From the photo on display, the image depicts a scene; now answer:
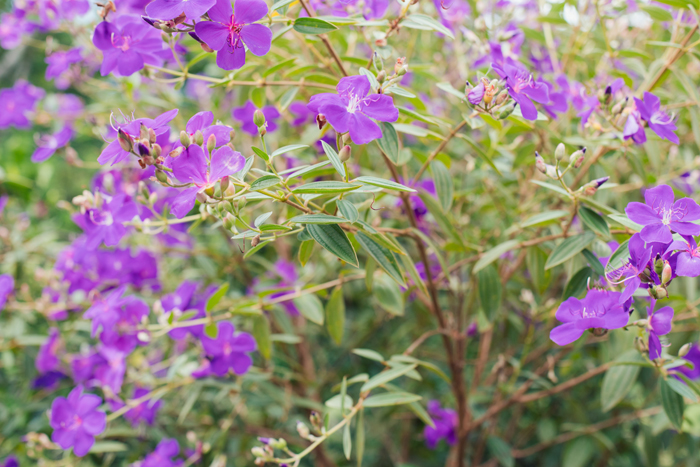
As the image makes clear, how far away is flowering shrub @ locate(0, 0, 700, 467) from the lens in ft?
2.22

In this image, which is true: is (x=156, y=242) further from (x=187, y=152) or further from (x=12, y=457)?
(x=187, y=152)

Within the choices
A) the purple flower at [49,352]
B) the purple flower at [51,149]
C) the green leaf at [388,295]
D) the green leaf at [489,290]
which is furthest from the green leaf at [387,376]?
the purple flower at [49,352]

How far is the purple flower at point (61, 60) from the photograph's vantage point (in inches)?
45.7

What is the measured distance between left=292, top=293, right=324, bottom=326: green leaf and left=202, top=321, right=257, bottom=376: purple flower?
179 mm

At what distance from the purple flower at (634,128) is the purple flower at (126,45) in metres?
0.79

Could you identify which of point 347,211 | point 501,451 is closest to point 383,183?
point 347,211

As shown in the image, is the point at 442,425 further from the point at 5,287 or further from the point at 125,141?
the point at 5,287

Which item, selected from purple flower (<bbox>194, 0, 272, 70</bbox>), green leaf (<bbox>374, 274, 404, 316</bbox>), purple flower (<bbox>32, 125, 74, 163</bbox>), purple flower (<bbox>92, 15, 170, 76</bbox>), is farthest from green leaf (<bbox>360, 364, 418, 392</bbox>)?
purple flower (<bbox>32, 125, 74, 163</bbox>)

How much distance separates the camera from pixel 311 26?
2.30 ft

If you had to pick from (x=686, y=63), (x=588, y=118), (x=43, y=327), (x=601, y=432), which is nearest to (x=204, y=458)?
(x=43, y=327)

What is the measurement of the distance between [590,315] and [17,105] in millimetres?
1853

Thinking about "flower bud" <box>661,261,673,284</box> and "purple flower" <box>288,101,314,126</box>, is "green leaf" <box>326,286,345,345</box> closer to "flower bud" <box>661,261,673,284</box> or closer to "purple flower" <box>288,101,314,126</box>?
"purple flower" <box>288,101,314,126</box>

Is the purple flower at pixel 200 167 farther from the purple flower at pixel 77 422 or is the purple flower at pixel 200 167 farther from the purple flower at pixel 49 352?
the purple flower at pixel 49 352

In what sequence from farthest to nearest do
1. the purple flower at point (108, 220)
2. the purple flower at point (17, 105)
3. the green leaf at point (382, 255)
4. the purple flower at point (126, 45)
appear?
1. the purple flower at point (17, 105)
2. the purple flower at point (108, 220)
3. the purple flower at point (126, 45)
4. the green leaf at point (382, 255)
